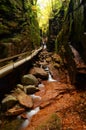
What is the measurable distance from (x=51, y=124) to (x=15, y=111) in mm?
1417

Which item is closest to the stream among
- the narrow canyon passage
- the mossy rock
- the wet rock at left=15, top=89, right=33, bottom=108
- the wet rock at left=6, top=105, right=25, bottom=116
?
the narrow canyon passage

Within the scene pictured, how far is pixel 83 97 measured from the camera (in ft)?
21.1

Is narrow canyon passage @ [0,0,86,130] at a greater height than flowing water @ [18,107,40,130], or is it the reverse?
narrow canyon passage @ [0,0,86,130]

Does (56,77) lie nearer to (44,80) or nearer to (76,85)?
(44,80)

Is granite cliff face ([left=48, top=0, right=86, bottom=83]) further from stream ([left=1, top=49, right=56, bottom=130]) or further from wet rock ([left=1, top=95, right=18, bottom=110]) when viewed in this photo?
wet rock ([left=1, top=95, right=18, bottom=110])

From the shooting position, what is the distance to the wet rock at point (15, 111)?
17.4 feet

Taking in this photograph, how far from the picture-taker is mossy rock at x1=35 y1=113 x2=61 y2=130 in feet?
14.5

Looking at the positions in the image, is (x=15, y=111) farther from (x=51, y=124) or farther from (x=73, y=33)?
(x=73, y=33)

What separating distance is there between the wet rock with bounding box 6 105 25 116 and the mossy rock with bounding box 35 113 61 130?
1090mm

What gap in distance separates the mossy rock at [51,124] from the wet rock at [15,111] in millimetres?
1090

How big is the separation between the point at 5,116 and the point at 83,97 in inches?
119

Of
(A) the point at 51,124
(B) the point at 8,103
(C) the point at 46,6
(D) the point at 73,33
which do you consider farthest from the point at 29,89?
(C) the point at 46,6

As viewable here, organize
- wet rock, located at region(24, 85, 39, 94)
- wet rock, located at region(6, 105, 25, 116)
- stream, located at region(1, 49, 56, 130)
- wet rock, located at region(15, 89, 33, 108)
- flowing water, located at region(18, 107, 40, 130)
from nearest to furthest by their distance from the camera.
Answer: stream, located at region(1, 49, 56, 130) < flowing water, located at region(18, 107, 40, 130) < wet rock, located at region(6, 105, 25, 116) < wet rock, located at region(15, 89, 33, 108) < wet rock, located at region(24, 85, 39, 94)

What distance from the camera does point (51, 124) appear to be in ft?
14.8
